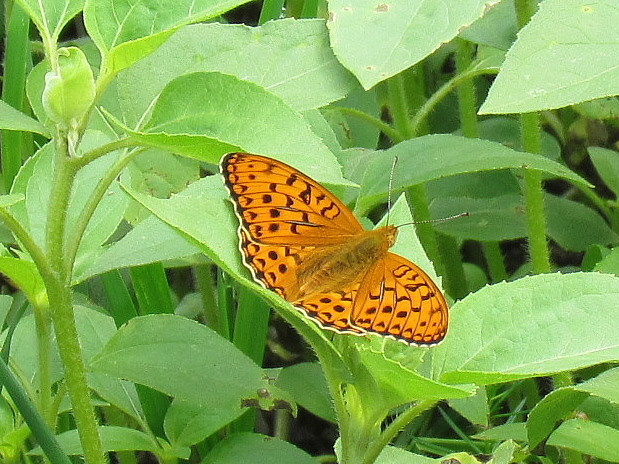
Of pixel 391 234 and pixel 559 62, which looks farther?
pixel 391 234

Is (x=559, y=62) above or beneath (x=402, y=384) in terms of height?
above

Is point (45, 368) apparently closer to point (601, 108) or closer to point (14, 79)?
point (14, 79)

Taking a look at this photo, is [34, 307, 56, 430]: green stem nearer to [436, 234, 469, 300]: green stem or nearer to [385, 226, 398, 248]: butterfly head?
[385, 226, 398, 248]: butterfly head

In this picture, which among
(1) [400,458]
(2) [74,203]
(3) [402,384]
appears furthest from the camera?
(2) [74,203]

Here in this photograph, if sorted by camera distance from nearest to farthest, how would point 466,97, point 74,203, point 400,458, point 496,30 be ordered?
point 400,458 < point 74,203 < point 496,30 < point 466,97

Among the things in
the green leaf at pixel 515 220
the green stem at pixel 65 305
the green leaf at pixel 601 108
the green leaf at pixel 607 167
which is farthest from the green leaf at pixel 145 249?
the green leaf at pixel 607 167

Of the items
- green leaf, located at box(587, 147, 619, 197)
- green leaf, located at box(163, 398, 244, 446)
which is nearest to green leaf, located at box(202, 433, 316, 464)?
green leaf, located at box(163, 398, 244, 446)

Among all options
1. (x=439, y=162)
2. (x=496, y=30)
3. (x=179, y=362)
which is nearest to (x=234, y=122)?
(x=179, y=362)
